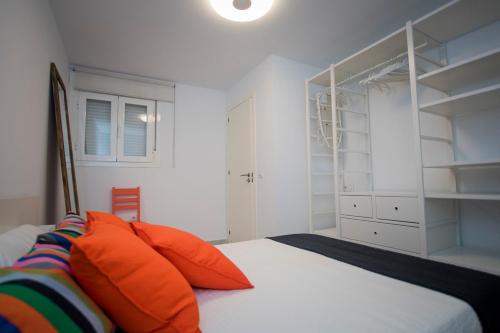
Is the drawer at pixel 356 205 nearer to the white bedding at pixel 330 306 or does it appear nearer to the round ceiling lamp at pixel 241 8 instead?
the white bedding at pixel 330 306

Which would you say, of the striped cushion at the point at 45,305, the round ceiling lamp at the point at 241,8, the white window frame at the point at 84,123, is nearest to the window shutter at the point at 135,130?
the white window frame at the point at 84,123

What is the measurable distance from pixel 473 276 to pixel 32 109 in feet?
8.80

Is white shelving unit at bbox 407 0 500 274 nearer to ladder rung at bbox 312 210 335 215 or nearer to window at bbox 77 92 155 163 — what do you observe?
ladder rung at bbox 312 210 335 215

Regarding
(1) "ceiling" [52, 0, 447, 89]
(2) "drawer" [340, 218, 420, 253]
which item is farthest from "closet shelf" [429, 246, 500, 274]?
(1) "ceiling" [52, 0, 447, 89]

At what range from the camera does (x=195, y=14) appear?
6.91 feet

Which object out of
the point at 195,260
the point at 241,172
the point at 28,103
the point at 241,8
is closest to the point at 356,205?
the point at 241,172

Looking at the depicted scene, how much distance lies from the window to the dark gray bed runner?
8.90 feet

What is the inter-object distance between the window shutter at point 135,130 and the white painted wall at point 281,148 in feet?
5.44

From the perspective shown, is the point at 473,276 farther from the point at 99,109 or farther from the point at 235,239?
the point at 99,109

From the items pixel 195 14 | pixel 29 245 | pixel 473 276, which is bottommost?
pixel 473 276

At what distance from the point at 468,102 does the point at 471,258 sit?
1096mm

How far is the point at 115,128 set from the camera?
3.20m

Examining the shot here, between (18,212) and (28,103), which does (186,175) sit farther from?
(18,212)

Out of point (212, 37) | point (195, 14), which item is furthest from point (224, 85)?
point (195, 14)
